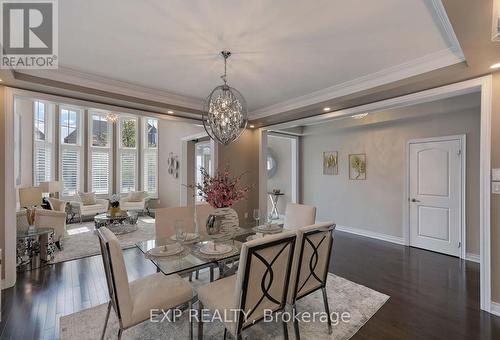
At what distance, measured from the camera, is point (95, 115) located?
808 cm

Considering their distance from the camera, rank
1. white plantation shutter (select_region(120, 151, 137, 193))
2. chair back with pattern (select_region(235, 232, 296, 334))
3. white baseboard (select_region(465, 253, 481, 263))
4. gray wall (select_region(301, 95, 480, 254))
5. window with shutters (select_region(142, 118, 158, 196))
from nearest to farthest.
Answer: chair back with pattern (select_region(235, 232, 296, 334)), white baseboard (select_region(465, 253, 481, 263)), gray wall (select_region(301, 95, 480, 254)), white plantation shutter (select_region(120, 151, 137, 193)), window with shutters (select_region(142, 118, 158, 196))

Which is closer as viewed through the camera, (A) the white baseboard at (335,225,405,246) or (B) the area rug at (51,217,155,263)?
(B) the area rug at (51,217,155,263)

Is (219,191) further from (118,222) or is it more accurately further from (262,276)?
(118,222)

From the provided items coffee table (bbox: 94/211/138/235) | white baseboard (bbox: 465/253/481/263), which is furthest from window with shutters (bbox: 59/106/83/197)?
white baseboard (bbox: 465/253/481/263)

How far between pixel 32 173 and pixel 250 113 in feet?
19.9

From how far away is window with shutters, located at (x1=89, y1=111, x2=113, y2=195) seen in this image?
7.93 metres

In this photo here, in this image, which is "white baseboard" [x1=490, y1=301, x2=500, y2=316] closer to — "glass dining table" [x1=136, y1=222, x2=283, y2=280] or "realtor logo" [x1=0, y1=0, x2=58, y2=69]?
"glass dining table" [x1=136, y1=222, x2=283, y2=280]

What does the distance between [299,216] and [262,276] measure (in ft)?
5.15

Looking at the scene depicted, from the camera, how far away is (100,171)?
8.09 metres

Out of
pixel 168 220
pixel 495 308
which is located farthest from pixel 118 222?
pixel 495 308

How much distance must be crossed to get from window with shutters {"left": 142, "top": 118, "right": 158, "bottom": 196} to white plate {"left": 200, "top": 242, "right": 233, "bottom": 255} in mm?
7007

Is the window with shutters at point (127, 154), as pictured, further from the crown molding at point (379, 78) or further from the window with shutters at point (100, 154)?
the crown molding at point (379, 78)

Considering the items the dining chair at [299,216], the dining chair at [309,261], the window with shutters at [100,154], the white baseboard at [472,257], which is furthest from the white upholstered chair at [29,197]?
the white baseboard at [472,257]

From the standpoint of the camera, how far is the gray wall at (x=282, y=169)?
6.91 m
